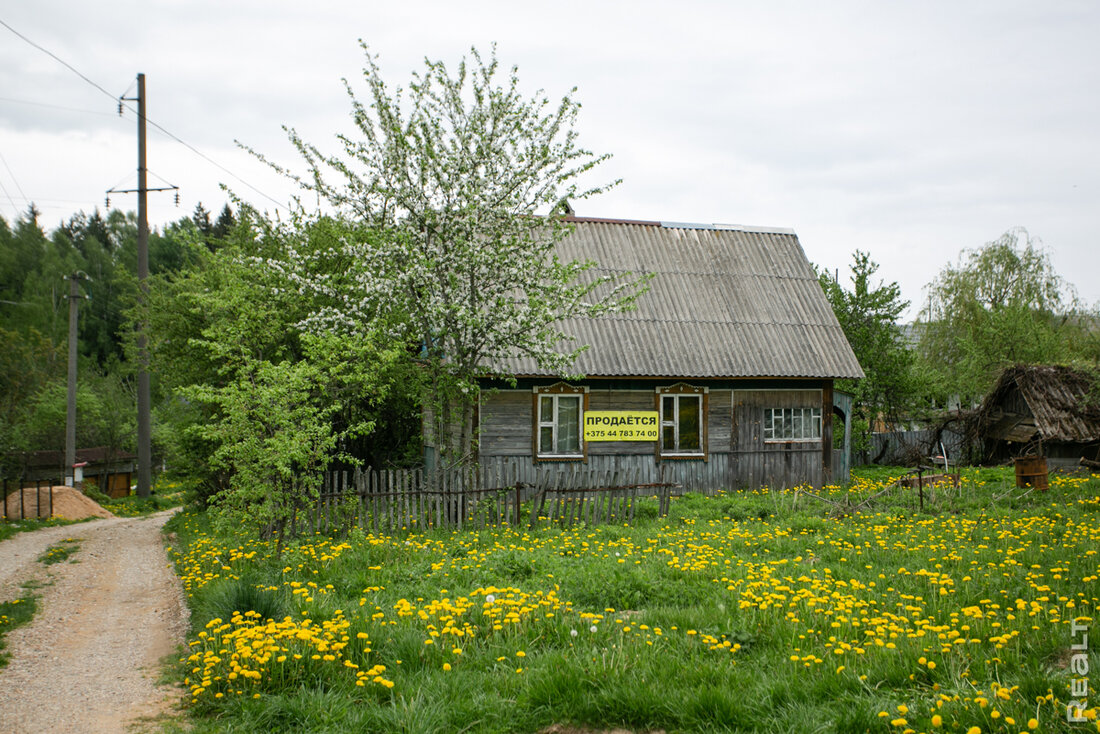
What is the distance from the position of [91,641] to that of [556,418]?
34.4ft

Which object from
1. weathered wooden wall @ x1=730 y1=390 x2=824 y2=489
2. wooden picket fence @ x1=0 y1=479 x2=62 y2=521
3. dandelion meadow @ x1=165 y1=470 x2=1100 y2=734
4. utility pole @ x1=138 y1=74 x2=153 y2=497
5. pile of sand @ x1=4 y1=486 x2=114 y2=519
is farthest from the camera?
utility pole @ x1=138 y1=74 x2=153 y2=497

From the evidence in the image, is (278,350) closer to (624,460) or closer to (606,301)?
(606,301)

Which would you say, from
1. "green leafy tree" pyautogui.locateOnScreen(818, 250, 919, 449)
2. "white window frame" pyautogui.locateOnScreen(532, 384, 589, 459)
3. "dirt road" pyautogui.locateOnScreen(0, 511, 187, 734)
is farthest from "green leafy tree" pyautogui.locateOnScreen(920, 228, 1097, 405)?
"dirt road" pyautogui.locateOnScreen(0, 511, 187, 734)

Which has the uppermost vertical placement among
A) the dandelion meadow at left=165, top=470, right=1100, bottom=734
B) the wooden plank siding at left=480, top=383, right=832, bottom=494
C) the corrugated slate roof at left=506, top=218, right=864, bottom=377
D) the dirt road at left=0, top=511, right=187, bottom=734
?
the corrugated slate roof at left=506, top=218, right=864, bottom=377

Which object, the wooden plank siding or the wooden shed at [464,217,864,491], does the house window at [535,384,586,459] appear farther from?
the wooden plank siding

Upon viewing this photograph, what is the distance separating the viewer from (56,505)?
819 inches

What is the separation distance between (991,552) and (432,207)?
10.6m

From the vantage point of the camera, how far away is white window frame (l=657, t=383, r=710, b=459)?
1730 centimetres

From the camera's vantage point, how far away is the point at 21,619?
8484 millimetres

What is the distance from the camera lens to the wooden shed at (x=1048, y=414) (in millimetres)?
18875

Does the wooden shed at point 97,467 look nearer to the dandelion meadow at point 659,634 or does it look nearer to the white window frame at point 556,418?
the white window frame at point 556,418

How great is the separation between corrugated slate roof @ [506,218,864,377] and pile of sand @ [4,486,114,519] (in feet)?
47.2

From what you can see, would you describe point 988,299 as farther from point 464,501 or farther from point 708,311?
point 464,501

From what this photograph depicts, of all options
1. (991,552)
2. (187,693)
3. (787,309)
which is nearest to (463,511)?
(187,693)
